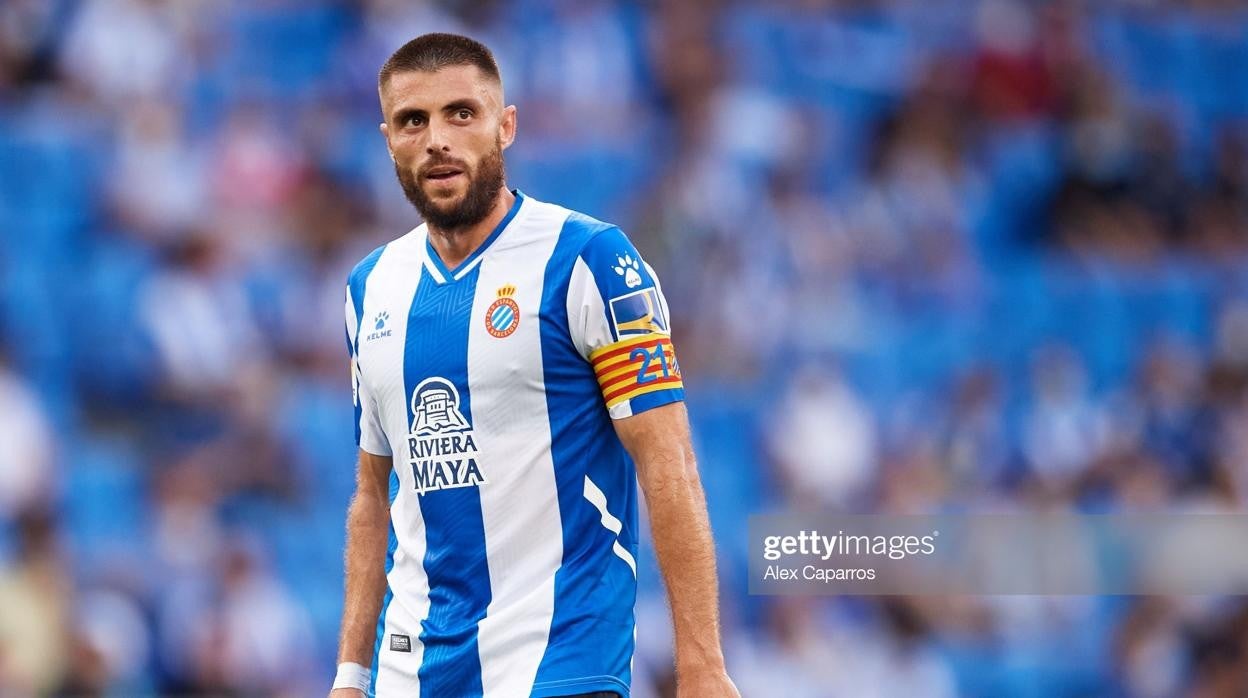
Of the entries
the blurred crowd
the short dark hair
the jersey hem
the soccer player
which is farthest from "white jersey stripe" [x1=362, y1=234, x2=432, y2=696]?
the blurred crowd

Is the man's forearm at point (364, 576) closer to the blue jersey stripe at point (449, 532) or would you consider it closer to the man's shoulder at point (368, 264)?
the blue jersey stripe at point (449, 532)

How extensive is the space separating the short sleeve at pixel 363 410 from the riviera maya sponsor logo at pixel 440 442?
22 centimetres

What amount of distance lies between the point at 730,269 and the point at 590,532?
7445 millimetres

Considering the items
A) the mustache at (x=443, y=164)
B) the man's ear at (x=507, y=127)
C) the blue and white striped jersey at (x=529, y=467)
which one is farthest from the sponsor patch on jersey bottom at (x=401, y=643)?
the man's ear at (x=507, y=127)

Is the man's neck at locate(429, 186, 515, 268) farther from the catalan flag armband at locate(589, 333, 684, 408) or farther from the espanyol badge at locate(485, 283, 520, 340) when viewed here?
the catalan flag armband at locate(589, 333, 684, 408)

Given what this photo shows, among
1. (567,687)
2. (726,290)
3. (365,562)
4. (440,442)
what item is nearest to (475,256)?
(440,442)

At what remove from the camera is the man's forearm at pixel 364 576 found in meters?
4.22

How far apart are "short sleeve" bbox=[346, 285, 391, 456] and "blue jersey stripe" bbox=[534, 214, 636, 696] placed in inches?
21.2

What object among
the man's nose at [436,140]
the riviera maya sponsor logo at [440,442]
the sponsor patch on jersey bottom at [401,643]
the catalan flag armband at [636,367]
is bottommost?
the sponsor patch on jersey bottom at [401,643]

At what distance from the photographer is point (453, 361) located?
4.00 m

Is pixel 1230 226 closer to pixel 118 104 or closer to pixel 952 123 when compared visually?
pixel 952 123

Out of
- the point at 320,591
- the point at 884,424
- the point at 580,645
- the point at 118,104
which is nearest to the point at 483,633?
the point at 580,645

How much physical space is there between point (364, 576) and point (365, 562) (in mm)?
34

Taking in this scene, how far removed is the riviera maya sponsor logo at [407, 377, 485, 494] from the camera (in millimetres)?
3953
